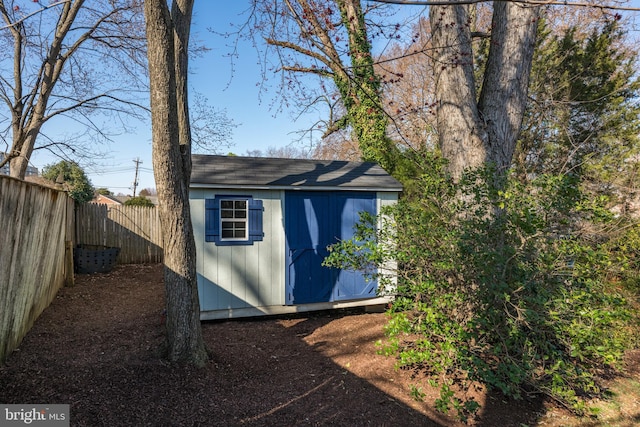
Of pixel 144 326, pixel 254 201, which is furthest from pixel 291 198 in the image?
pixel 144 326

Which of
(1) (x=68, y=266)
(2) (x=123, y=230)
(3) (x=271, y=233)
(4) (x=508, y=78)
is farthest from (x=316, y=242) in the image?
(2) (x=123, y=230)

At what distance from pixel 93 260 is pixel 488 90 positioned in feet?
30.0

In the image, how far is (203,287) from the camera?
543 centimetres

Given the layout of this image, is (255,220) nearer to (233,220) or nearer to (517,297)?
(233,220)

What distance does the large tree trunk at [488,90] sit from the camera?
16.0 ft

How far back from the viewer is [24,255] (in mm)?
4148

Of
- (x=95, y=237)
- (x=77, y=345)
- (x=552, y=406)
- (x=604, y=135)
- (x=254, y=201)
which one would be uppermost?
(x=604, y=135)

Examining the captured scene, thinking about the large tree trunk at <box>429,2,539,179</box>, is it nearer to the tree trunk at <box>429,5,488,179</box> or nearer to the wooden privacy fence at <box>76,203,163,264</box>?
the tree trunk at <box>429,5,488,179</box>

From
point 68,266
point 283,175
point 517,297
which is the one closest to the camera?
point 517,297

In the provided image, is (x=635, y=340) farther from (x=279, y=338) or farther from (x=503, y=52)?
(x=279, y=338)

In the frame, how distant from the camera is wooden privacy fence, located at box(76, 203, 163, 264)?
9.94 meters

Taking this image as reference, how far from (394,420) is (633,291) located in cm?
467

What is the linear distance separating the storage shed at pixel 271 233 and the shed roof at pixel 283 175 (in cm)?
2

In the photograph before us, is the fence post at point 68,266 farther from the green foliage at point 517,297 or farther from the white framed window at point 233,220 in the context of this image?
the green foliage at point 517,297
